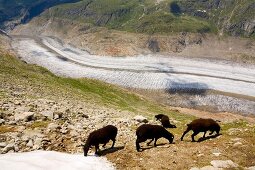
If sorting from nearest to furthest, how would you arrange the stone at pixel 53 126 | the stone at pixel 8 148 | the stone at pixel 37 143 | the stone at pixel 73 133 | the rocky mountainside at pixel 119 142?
the rocky mountainside at pixel 119 142
the stone at pixel 8 148
the stone at pixel 37 143
the stone at pixel 73 133
the stone at pixel 53 126

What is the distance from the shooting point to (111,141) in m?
27.2

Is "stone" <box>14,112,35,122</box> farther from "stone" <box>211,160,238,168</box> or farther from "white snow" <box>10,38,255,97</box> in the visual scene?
"white snow" <box>10,38,255,97</box>

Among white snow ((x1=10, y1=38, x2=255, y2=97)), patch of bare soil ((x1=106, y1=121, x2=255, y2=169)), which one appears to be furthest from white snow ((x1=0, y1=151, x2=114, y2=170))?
white snow ((x1=10, y1=38, x2=255, y2=97))

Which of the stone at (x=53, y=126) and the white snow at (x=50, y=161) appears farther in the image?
the stone at (x=53, y=126)

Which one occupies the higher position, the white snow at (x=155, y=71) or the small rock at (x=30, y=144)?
the small rock at (x=30, y=144)

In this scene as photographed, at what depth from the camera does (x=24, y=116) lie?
99.9 feet

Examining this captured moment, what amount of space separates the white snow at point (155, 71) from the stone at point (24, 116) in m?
109

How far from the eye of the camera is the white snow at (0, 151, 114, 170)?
20.3 m

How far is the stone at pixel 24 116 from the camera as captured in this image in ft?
98.5

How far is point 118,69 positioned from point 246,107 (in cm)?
6573

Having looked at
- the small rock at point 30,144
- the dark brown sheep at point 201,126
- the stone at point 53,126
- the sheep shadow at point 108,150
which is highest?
the dark brown sheep at point 201,126

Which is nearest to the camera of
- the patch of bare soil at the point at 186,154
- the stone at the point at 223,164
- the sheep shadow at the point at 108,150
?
the stone at the point at 223,164

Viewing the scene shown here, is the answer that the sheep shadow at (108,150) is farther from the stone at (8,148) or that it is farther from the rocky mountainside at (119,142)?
the stone at (8,148)

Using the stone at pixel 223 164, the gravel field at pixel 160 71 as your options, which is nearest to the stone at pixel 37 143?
the stone at pixel 223 164
